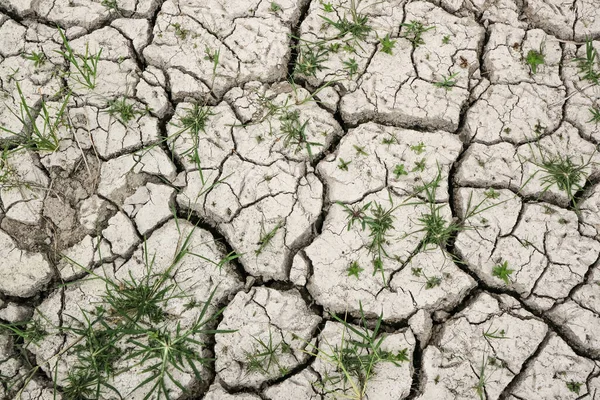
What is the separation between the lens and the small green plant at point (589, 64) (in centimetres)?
259

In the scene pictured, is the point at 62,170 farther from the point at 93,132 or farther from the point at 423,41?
the point at 423,41

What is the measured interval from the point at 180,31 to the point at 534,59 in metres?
1.89

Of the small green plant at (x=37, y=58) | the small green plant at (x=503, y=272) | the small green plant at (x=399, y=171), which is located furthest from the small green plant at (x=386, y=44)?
the small green plant at (x=37, y=58)

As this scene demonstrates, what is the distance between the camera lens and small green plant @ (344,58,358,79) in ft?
8.61

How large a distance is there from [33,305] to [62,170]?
0.66 m

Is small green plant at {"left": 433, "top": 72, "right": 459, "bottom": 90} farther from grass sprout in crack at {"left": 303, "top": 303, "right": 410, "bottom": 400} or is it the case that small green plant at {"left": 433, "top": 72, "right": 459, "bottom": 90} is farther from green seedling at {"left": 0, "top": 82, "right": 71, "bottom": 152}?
green seedling at {"left": 0, "top": 82, "right": 71, "bottom": 152}

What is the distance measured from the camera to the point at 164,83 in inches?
104

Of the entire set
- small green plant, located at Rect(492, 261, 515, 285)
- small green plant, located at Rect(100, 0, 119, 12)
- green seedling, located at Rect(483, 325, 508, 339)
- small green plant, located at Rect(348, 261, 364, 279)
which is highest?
small green plant, located at Rect(100, 0, 119, 12)

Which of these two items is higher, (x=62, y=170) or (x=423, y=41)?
(x=423, y=41)

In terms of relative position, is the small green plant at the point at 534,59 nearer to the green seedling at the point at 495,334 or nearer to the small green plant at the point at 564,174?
the small green plant at the point at 564,174

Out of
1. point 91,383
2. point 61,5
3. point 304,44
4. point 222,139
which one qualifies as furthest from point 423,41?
point 91,383

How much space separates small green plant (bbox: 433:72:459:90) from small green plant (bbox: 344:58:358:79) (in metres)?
0.43

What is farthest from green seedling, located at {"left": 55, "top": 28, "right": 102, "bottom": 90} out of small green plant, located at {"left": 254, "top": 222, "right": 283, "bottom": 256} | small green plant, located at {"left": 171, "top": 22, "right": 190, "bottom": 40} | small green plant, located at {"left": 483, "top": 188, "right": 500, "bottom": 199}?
small green plant, located at {"left": 483, "top": 188, "right": 500, "bottom": 199}

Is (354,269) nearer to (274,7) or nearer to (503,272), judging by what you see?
(503,272)
